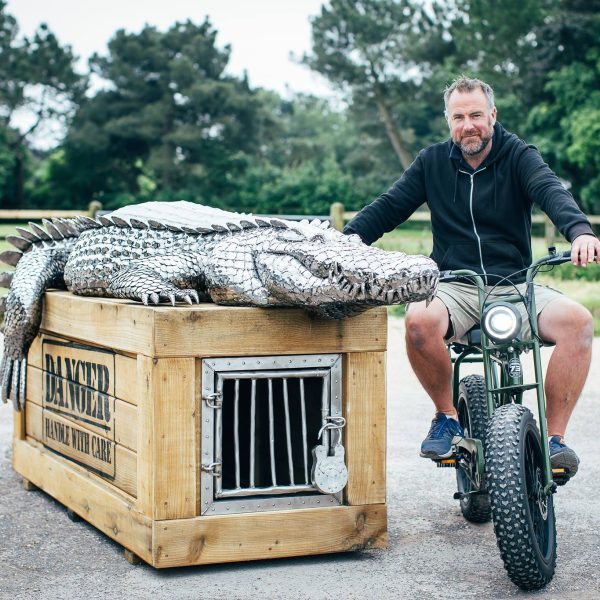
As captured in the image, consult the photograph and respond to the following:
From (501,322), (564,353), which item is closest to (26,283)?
(501,322)

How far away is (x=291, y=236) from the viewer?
348 centimetres

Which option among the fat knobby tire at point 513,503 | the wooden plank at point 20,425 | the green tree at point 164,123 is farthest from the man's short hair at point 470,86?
the green tree at point 164,123

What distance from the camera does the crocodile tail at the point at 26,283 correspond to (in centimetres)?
439

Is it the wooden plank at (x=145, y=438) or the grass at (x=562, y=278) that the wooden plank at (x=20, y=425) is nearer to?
the wooden plank at (x=145, y=438)

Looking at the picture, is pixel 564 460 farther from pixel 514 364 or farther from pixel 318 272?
pixel 318 272

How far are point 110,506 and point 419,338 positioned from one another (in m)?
1.31

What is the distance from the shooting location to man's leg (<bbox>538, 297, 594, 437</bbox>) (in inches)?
130

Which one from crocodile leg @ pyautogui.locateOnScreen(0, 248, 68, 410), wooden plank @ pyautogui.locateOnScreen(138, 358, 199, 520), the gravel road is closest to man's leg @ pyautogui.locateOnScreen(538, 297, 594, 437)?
the gravel road

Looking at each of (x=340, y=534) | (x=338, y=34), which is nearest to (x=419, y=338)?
(x=340, y=534)

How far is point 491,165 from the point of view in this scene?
380 cm

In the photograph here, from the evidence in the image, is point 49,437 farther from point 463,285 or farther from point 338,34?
point 338,34

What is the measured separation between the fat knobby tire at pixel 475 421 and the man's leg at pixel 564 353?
0.38 meters

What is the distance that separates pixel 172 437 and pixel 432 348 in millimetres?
1008

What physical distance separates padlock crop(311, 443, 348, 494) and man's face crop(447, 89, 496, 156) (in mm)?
1345
